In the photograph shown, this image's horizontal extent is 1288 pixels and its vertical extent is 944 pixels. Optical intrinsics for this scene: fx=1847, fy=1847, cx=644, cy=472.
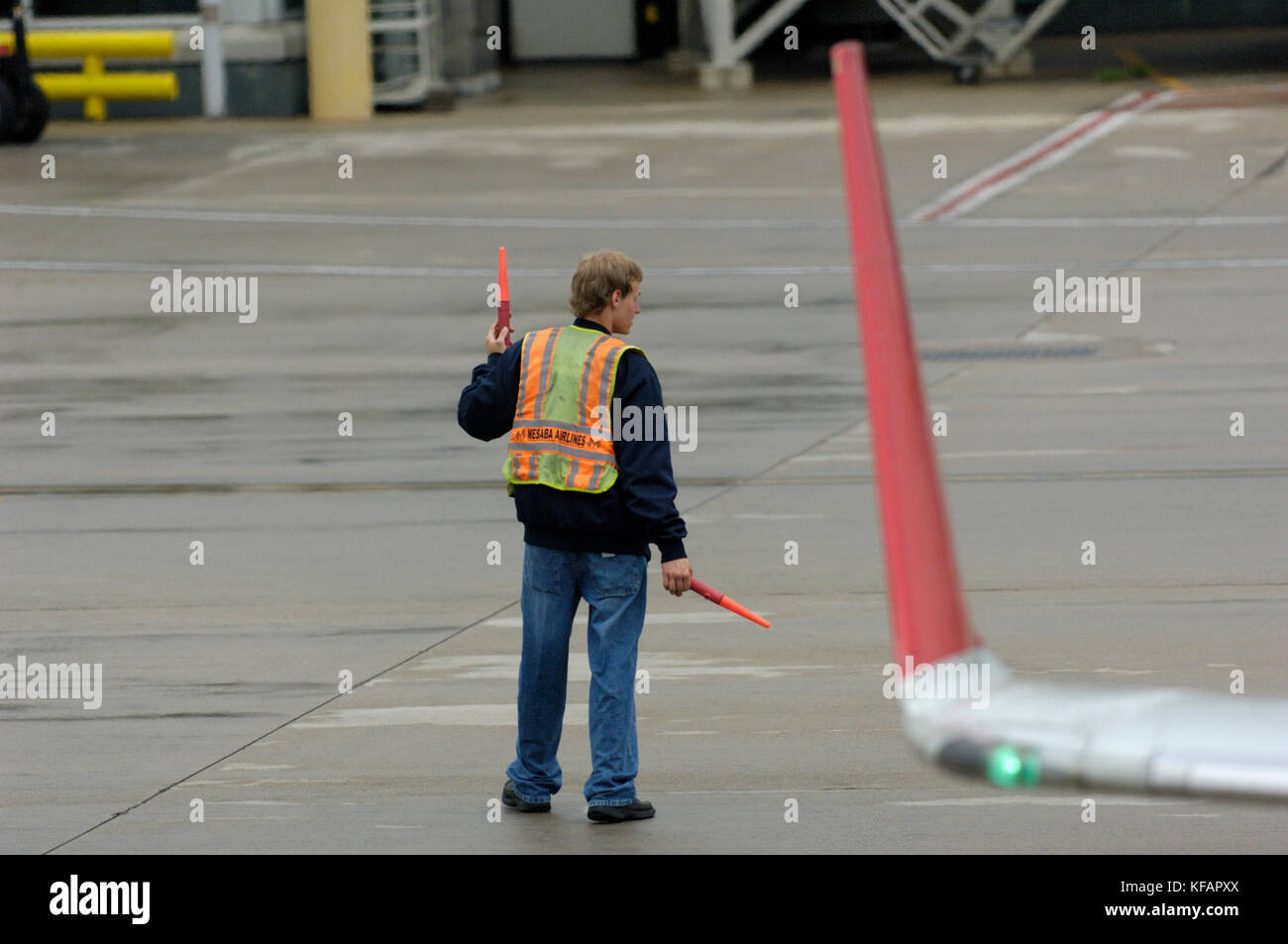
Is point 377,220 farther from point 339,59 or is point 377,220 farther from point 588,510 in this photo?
point 588,510

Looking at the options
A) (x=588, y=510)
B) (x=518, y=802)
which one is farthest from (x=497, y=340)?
(x=518, y=802)

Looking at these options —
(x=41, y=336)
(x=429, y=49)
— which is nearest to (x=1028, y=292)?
(x=41, y=336)

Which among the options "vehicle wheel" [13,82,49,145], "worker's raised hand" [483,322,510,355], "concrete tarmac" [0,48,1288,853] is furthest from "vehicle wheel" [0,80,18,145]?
"worker's raised hand" [483,322,510,355]

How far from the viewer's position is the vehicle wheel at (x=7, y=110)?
28.2 metres

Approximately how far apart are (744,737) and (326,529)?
13.9ft

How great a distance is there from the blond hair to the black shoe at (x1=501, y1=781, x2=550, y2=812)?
63.5 inches

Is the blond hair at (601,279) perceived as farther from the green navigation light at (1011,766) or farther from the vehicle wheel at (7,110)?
the vehicle wheel at (7,110)

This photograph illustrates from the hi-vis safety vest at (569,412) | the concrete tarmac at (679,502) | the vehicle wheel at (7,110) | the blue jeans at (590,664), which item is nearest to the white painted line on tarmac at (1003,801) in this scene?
the concrete tarmac at (679,502)

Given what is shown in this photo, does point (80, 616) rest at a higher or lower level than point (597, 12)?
lower

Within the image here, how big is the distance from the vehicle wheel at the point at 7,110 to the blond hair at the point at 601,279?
2475cm

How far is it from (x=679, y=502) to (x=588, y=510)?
16.7ft

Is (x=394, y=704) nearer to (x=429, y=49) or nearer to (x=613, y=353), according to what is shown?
(x=613, y=353)

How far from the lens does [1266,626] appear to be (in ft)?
26.5

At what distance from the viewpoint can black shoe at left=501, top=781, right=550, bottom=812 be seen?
6.09m
